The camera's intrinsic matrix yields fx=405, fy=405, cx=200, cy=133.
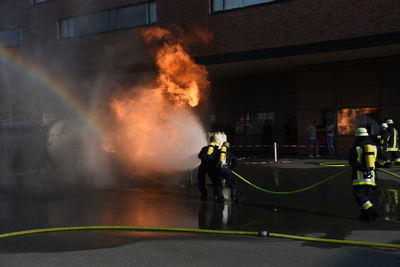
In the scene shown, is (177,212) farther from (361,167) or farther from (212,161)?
(361,167)

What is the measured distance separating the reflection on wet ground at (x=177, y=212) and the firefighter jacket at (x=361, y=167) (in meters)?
0.65

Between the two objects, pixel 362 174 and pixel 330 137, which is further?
pixel 330 137

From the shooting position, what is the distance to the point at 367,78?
53.3 ft

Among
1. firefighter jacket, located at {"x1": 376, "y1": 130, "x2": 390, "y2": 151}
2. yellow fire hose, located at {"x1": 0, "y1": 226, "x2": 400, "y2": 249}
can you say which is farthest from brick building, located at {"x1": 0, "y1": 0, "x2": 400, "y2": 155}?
yellow fire hose, located at {"x1": 0, "y1": 226, "x2": 400, "y2": 249}

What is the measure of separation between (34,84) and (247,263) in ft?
42.4

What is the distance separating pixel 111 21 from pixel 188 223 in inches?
623

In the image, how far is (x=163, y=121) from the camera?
37.9ft

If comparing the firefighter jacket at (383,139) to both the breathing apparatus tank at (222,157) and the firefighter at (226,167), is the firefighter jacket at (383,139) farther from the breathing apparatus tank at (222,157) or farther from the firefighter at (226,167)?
the breathing apparatus tank at (222,157)

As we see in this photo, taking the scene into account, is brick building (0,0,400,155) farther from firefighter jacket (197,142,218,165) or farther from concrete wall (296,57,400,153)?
firefighter jacket (197,142,218,165)

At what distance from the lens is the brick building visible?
14828 mm

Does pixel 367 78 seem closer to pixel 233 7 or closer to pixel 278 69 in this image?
pixel 278 69

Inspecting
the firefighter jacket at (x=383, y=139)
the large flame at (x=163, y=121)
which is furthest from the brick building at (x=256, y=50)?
the large flame at (x=163, y=121)

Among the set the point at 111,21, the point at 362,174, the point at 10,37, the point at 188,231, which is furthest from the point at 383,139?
the point at 10,37

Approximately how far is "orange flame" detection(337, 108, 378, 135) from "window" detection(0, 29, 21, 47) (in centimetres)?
1454
